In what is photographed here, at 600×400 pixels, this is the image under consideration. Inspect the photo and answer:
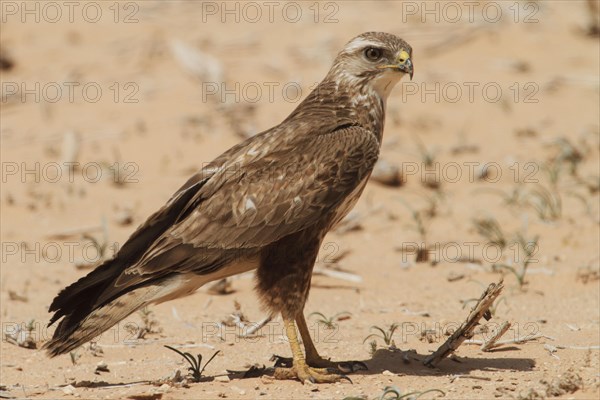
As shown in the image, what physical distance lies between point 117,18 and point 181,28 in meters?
1.57

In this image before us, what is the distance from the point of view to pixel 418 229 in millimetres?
9742

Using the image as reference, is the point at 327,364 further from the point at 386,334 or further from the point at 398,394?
the point at 398,394

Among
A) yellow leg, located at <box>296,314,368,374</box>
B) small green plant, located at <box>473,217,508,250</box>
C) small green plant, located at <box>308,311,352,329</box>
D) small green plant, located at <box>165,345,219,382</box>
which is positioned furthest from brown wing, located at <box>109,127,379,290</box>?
small green plant, located at <box>473,217,508,250</box>

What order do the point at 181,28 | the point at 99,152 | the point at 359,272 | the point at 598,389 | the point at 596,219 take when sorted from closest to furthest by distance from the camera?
the point at 598,389 → the point at 359,272 → the point at 596,219 → the point at 99,152 → the point at 181,28

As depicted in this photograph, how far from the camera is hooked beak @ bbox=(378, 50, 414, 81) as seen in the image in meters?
7.50

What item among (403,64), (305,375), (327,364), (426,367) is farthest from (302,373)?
(403,64)

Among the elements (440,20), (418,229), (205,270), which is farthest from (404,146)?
(205,270)

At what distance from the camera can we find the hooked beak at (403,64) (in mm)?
7496

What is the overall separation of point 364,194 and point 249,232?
15.7 ft

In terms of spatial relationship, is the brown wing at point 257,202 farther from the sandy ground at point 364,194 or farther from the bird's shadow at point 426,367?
the bird's shadow at point 426,367

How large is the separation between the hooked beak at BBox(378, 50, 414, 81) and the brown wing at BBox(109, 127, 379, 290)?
2.94 feet

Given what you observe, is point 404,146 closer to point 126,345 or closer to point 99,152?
point 99,152

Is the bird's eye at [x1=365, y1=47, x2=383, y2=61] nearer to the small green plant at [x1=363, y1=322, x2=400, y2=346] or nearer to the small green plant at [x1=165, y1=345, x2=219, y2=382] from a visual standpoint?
the small green plant at [x1=363, y1=322, x2=400, y2=346]

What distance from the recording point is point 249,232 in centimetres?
660
